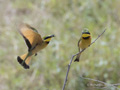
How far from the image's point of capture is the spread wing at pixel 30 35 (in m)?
0.92

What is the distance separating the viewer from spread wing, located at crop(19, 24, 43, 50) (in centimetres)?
92

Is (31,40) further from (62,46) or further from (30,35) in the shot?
(62,46)

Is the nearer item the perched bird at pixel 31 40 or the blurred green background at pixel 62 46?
the perched bird at pixel 31 40

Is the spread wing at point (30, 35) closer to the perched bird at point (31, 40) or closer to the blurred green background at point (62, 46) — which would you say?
the perched bird at point (31, 40)

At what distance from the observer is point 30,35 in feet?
3.20

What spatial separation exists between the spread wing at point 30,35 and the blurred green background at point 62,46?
1.17 metres

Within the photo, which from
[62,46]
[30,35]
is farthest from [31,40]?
[62,46]

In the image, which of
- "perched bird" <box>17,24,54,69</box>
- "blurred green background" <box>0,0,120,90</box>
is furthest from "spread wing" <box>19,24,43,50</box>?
"blurred green background" <box>0,0,120,90</box>

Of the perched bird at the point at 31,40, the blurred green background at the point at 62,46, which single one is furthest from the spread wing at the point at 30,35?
the blurred green background at the point at 62,46

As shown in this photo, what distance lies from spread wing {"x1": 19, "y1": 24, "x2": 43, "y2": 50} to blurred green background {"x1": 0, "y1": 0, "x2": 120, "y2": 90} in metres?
1.17

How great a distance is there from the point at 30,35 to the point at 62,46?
1.98 metres

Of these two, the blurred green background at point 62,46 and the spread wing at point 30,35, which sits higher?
the blurred green background at point 62,46

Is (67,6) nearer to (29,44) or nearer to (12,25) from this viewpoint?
(12,25)

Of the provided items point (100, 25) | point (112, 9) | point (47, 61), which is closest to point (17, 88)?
point (47, 61)
